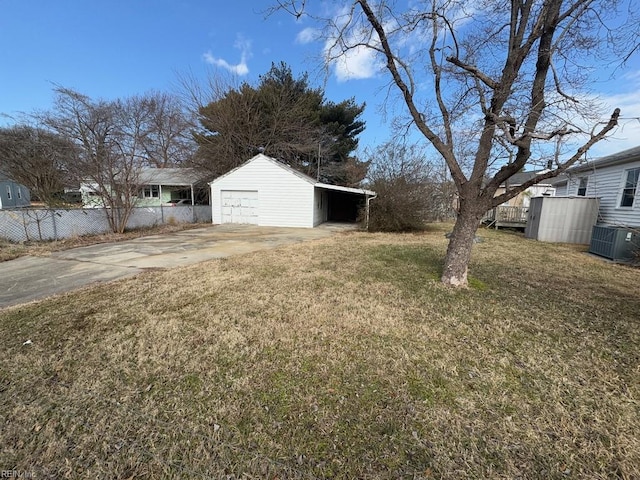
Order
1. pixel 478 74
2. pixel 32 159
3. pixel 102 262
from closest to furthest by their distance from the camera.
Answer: pixel 478 74, pixel 102 262, pixel 32 159

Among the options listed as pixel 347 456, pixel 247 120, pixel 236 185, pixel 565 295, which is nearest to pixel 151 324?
pixel 347 456

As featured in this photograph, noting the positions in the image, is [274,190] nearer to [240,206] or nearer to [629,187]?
[240,206]

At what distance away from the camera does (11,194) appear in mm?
24281

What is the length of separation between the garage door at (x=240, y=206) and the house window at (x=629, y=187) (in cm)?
1523

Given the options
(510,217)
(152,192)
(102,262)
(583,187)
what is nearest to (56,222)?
(102,262)

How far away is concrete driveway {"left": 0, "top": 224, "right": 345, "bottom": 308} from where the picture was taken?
477 centimetres

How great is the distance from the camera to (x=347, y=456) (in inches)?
67.7

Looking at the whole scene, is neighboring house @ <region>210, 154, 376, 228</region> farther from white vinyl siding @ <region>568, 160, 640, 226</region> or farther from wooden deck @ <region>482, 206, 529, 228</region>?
white vinyl siding @ <region>568, 160, 640, 226</region>

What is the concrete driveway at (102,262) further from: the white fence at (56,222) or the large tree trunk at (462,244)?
the large tree trunk at (462,244)

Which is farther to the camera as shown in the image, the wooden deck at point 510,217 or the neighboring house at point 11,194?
the neighboring house at point 11,194

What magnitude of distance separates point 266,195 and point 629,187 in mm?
14684

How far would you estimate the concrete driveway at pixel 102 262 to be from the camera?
4.77m

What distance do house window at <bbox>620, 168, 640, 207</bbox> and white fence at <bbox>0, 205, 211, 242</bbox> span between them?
18.4 m

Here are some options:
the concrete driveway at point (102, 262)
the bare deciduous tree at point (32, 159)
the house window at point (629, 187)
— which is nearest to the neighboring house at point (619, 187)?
the house window at point (629, 187)
